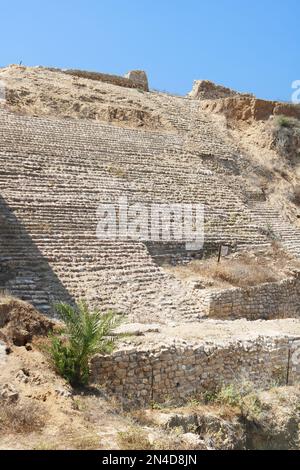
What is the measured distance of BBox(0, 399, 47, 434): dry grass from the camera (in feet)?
16.3

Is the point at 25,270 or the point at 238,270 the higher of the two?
the point at 25,270

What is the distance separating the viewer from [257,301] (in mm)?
12500

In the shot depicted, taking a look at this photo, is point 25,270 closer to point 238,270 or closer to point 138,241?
point 138,241

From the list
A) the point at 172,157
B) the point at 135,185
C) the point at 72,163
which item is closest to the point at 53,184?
the point at 72,163

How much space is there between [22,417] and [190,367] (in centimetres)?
288

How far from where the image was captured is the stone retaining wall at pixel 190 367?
22.3 feet

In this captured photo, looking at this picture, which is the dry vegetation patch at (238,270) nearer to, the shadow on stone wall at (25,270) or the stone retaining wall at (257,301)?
the stone retaining wall at (257,301)

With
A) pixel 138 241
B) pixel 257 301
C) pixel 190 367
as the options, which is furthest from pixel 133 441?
pixel 138 241

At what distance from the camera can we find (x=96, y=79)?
74.0 ft

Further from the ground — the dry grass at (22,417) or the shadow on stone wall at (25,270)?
the shadow on stone wall at (25,270)

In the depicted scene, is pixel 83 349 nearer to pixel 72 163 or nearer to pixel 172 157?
pixel 72 163

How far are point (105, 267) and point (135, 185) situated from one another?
412 cm

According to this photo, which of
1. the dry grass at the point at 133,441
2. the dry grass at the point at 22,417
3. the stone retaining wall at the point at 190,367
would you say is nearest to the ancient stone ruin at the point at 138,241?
the stone retaining wall at the point at 190,367

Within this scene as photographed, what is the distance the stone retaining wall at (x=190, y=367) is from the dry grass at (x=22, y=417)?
1392 mm
